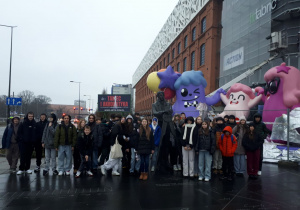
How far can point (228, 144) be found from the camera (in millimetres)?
6547

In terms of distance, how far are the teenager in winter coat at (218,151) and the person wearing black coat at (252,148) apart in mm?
660

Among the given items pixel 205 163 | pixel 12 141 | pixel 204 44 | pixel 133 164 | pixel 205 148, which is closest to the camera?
pixel 205 148

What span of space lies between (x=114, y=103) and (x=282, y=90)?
1382 centimetres

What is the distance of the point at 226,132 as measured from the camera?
21.5 ft

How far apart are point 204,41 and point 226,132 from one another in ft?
69.3

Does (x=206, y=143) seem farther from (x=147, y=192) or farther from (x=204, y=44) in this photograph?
(x=204, y=44)

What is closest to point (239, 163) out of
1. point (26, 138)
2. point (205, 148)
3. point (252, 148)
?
point (252, 148)

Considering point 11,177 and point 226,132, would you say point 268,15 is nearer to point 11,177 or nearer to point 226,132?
point 226,132

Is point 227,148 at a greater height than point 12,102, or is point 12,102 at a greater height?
point 12,102

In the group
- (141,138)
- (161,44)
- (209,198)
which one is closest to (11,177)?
(141,138)

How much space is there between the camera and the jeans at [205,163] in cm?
648

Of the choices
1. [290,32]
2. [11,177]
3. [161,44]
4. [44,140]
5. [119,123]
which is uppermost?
[161,44]

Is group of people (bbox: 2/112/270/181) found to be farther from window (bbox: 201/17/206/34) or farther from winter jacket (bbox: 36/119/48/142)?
window (bbox: 201/17/206/34)

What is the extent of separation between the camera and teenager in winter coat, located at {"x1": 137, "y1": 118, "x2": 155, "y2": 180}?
6.66 metres
